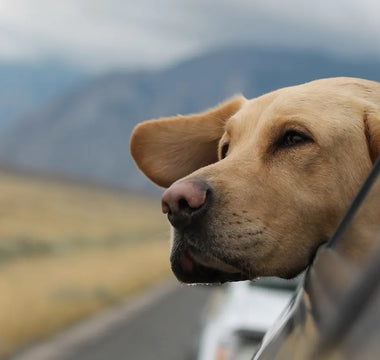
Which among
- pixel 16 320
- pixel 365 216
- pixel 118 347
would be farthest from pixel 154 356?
pixel 365 216

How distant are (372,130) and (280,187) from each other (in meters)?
0.27

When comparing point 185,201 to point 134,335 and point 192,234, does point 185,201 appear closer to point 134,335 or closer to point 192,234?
point 192,234

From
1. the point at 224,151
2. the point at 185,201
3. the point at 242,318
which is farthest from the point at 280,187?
the point at 242,318

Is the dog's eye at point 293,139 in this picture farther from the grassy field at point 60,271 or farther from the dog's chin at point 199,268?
the grassy field at point 60,271

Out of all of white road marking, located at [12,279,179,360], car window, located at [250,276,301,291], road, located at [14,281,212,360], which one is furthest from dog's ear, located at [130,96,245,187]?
white road marking, located at [12,279,179,360]

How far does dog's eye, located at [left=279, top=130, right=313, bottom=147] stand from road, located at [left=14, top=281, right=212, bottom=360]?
34.1ft

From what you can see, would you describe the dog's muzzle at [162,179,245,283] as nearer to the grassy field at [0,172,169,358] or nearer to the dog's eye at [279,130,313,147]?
the dog's eye at [279,130,313,147]

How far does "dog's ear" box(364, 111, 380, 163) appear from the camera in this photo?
1944 millimetres

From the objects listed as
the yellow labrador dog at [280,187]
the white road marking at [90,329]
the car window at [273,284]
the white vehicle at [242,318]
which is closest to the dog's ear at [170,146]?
the yellow labrador dog at [280,187]

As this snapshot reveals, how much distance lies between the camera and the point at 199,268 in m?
1.90

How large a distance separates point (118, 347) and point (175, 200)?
528 inches

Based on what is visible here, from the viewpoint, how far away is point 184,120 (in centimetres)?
250

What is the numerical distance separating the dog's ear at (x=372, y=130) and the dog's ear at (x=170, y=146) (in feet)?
2.12

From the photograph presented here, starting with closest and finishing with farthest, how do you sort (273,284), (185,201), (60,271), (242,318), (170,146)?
(185,201) → (170,146) → (242,318) → (273,284) → (60,271)
